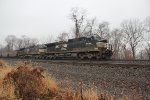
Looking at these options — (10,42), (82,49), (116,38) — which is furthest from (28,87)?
(10,42)

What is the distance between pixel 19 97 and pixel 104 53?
1676 cm

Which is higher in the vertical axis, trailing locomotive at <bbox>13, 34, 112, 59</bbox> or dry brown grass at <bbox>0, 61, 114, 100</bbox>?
trailing locomotive at <bbox>13, 34, 112, 59</bbox>

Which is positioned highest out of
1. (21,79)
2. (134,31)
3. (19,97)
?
(134,31)

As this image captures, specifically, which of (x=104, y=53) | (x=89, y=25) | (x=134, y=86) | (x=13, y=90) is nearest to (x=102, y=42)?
(x=104, y=53)

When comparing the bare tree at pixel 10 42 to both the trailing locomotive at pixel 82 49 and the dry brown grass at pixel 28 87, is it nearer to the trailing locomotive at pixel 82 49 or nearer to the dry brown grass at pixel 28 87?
the trailing locomotive at pixel 82 49

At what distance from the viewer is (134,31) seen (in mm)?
74625

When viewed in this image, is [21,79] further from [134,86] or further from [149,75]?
[149,75]

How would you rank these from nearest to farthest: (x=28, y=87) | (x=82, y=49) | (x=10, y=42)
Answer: (x=28, y=87), (x=82, y=49), (x=10, y=42)

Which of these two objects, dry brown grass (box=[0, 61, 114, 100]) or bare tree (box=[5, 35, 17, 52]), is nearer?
dry brown grass (box=[0, 61, 114, 100])

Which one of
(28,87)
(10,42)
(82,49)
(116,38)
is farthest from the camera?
(10,42)

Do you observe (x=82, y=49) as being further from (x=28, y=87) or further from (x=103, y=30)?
(x=103, y=30)

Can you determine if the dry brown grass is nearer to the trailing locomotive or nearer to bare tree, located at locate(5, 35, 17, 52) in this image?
the trailing locomotive

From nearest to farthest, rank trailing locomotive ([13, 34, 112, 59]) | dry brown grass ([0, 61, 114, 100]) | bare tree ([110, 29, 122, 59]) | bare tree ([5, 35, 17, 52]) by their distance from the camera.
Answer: dry brown grass ([0, 61, 114, 100]) → trailing locomotive ([13, 34, 112, 59]) → bare tree ([110, 29, 122, 59]) → bare tree ([5, 35, 17, 52])

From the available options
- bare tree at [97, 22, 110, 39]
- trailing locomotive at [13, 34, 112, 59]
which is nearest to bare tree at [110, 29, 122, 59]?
bare tree at [97, 22, 110, 39]
